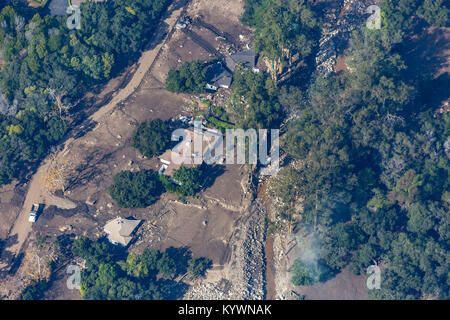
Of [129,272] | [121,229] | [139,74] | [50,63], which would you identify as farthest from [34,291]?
[139,74]

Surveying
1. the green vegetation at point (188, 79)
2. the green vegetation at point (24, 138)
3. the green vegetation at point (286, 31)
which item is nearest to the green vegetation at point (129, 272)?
the green vegetation at point (24, 138)

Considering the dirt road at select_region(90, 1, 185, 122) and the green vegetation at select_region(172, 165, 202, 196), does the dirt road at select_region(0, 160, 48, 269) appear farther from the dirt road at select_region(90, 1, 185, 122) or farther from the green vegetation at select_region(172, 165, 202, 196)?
the green vegetation at select_region(172, 165, 202, 196)

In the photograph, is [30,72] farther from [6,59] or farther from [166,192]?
[166,192]

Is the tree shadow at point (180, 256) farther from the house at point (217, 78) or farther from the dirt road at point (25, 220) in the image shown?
the house at point (217, 78)

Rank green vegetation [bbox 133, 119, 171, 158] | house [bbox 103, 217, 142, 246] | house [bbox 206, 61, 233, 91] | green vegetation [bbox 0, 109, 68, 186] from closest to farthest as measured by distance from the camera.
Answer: house [bbox 103, 217, 142, 246]
green vegetation [bbox 0, 109, 68, 186]
green vegetation [bbox 133, 119, 171, 158]
house [bbox 206, 61, 233, 91]

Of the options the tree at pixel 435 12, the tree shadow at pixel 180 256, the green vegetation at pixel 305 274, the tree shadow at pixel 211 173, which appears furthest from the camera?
the tree at pixel 435 12

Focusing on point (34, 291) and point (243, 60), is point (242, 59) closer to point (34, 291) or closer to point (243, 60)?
point (243, 60)

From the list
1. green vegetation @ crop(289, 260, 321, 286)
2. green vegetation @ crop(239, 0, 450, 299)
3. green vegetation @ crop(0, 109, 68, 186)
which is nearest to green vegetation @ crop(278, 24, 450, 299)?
green vegetation @ crop(239, 0, 450, 299)
